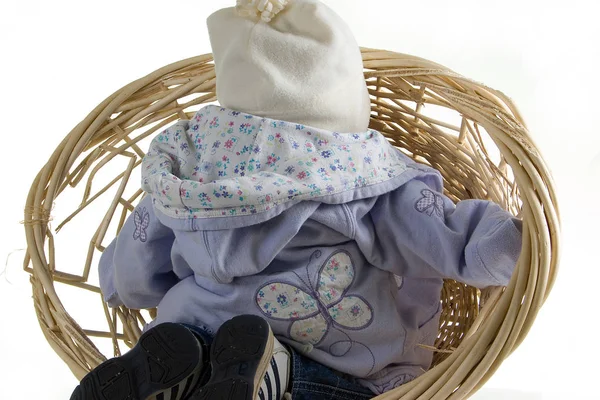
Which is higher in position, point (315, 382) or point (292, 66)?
point (292, 66)

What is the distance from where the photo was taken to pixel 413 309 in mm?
1188

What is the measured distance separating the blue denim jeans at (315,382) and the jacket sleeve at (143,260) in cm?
16

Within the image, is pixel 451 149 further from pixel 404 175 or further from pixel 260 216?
pixel 260 216

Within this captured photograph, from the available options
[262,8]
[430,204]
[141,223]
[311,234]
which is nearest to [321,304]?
[311,234]

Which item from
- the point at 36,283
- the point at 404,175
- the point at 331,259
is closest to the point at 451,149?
the point at 404,175

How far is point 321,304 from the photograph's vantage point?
3.58 feet

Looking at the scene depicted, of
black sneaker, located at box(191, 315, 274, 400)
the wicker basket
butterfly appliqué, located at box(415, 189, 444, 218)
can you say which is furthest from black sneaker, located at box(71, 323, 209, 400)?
butterfly appliqué, located at box(415, 189, 444, 218)

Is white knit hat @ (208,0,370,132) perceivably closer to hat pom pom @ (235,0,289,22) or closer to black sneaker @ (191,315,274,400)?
hat pom pom @ (235,0,289,22)

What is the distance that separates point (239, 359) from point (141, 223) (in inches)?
13.7

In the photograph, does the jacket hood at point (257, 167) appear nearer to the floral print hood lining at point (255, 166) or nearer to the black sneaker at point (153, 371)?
the floral print hood lining at point (255, 166)

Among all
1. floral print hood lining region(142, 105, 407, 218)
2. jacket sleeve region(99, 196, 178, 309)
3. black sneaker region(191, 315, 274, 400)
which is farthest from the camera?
jacket sleeve region(99, 196, 178, 309)

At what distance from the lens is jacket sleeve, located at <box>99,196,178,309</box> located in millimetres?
1185

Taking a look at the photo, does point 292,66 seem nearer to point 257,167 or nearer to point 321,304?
point 257,167

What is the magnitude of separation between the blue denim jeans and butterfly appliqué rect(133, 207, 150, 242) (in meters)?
0.19
